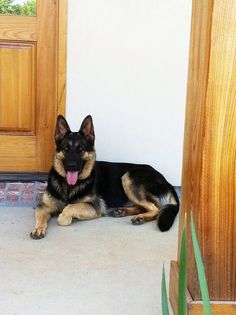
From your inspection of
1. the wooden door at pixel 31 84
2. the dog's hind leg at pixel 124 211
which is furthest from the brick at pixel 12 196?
the dog's hind leg at pixel 124 211

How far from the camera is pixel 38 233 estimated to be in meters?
3.25

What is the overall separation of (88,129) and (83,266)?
1382mm

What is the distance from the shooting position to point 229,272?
194cm

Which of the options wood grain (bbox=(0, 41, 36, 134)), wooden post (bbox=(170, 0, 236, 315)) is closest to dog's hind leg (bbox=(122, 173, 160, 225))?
wood grain (bbox=(0, 41, 36, 134))

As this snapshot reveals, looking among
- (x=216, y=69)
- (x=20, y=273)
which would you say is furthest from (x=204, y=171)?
(x=20, y=273)

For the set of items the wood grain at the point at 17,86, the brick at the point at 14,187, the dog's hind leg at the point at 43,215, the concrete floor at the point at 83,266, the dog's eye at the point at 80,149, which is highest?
the wood grain at the point at 17,86

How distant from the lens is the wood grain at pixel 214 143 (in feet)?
5.81

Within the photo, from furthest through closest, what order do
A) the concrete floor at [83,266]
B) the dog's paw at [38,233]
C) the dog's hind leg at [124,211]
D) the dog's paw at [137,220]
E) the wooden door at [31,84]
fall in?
the wooden door at [31,84] < the dog's hind leg at [124,211] < the dog's paw at [137,220] < the dog's paw at [38,233] < the concrete floor at [83,266]

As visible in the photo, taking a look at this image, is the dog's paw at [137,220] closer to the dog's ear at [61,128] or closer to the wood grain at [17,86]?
the dog's ear at [61,128]

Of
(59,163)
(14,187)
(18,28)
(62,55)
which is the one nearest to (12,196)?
(14,187)

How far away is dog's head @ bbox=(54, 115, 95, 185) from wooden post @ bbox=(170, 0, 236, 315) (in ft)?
5.85

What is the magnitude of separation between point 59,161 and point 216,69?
2.18 metres

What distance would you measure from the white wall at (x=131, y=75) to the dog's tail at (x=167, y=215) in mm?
687

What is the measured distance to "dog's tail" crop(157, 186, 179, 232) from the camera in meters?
3.49
